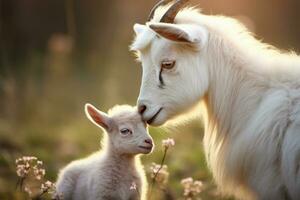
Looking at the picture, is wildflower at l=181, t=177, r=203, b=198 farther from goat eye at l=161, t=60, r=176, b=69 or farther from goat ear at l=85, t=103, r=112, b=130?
goat eye at l=161, t=60, r=176, b=69

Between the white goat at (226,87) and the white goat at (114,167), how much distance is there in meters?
0.21

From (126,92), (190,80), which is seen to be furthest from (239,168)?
(126,92)

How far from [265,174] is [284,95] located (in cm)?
60

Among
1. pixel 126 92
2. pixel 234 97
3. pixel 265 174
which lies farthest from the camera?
pixel 126 92

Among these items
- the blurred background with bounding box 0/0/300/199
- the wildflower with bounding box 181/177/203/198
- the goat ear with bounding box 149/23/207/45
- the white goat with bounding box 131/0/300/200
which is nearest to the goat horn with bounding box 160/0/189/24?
the white goat with bounding box 131/0/300/200

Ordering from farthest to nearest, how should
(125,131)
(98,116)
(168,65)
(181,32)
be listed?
(98,116) < (125,131) < (168,65) < (181,32)

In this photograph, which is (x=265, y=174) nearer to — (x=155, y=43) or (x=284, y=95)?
(x=284, y=95)

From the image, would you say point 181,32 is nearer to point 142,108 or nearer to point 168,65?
point 168,65

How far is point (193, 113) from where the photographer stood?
6586mm

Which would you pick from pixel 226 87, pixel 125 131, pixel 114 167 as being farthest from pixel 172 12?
pixel 114 167

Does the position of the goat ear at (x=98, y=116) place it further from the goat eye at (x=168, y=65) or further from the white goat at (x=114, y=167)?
the goat eye at (x=168, y=65)

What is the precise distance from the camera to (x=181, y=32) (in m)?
6.07

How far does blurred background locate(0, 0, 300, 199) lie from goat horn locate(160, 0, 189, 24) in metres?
2.28

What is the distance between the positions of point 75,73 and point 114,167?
33.5 ft
